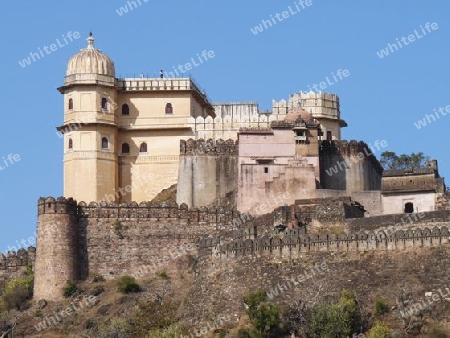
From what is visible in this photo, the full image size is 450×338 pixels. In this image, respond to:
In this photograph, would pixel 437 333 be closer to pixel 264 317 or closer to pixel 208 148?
pixel 264 317

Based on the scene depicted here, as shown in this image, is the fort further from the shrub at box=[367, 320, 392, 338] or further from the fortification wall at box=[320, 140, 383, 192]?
the shrub at box=[367, 320, 392, 338]

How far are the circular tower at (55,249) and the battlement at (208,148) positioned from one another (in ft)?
24.6

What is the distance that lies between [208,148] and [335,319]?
18.9m

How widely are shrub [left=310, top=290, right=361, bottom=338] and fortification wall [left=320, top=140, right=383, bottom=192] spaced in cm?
1550

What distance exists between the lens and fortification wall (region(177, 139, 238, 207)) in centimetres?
7606

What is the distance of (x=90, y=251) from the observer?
72.1 meters

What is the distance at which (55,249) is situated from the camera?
7075cm

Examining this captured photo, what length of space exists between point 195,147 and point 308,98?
8.02 metres

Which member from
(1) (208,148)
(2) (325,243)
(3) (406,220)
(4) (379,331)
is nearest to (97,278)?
(1) (208,148)

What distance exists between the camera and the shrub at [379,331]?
59.0 m

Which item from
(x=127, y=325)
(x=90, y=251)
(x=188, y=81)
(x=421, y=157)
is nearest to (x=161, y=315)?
(x=127, y=325)

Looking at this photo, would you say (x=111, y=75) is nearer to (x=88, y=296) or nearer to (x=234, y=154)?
(x=234, y=154)

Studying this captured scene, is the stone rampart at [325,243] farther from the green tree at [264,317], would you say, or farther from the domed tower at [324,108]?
the domed tower at [324,108]

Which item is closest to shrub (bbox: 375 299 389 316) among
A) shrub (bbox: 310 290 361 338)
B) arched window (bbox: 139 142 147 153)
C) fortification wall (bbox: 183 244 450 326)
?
fortification wall (bbox: 183 244 450 326)
